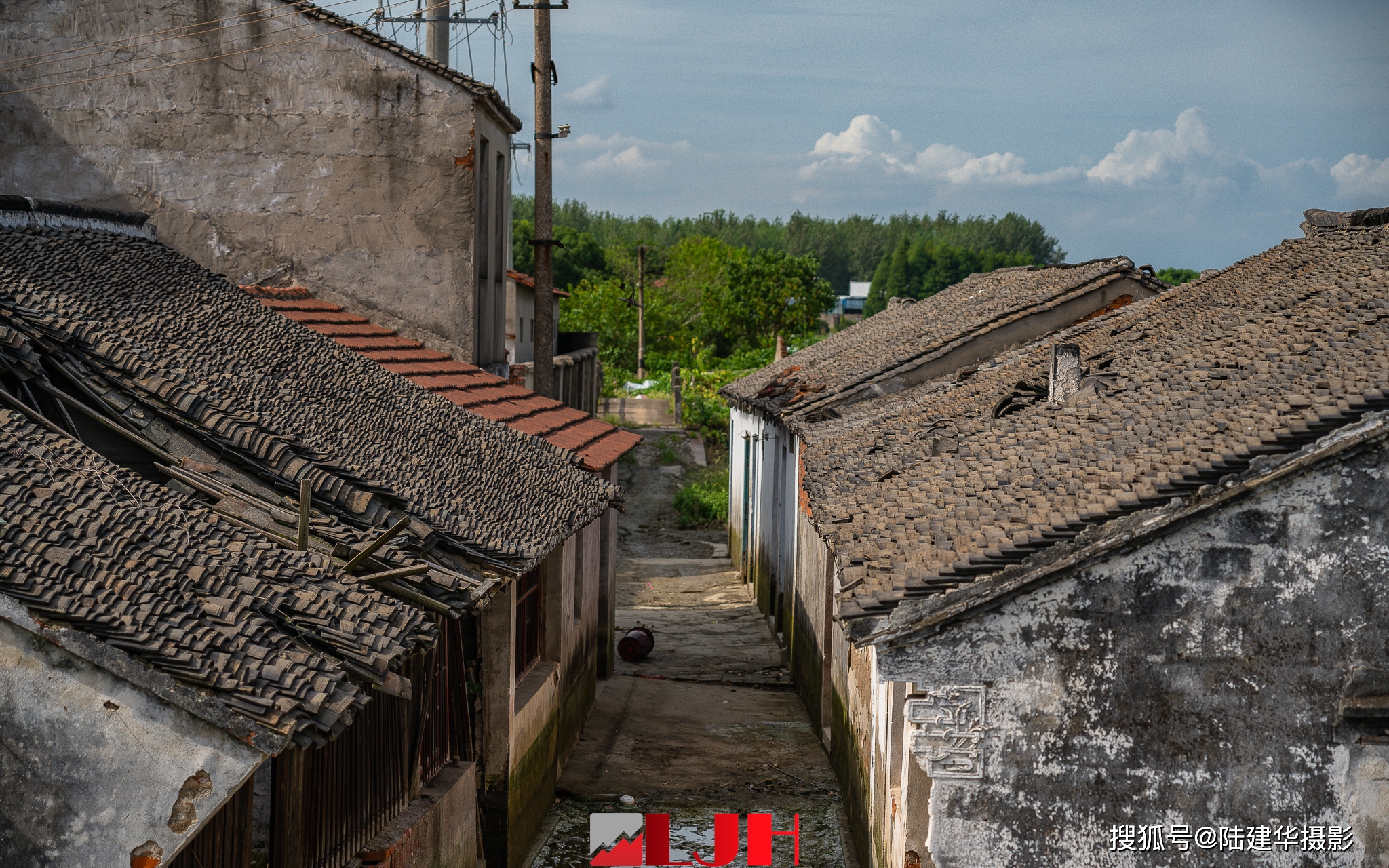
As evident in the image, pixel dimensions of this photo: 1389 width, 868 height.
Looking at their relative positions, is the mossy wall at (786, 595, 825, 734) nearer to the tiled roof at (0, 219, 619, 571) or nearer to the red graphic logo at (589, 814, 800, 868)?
the red graphic logo at (589, 814, 800, 868)

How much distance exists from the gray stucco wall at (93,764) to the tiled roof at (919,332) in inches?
438

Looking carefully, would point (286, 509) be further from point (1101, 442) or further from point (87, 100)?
point (87, 100)

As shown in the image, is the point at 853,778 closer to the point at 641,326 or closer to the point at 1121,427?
the point at 1121,427

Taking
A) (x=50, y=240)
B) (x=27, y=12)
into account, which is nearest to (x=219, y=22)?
(x=27, y=12)

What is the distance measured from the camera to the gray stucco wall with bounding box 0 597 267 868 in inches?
179

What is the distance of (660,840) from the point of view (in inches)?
412

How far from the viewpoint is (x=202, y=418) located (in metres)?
6.76

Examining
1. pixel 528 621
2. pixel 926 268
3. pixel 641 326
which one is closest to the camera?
pixel 528 621

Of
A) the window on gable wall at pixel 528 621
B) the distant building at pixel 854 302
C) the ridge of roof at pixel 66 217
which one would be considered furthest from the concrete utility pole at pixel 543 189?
the distant building at pixel 854 302

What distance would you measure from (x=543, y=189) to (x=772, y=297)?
1429 inches

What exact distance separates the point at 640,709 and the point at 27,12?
991 centimetres

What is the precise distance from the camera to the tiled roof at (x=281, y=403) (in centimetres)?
680

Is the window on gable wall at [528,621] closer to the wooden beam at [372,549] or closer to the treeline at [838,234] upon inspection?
the wooden beam at [372,549]

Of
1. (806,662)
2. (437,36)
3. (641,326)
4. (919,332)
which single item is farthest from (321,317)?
(641,326)
